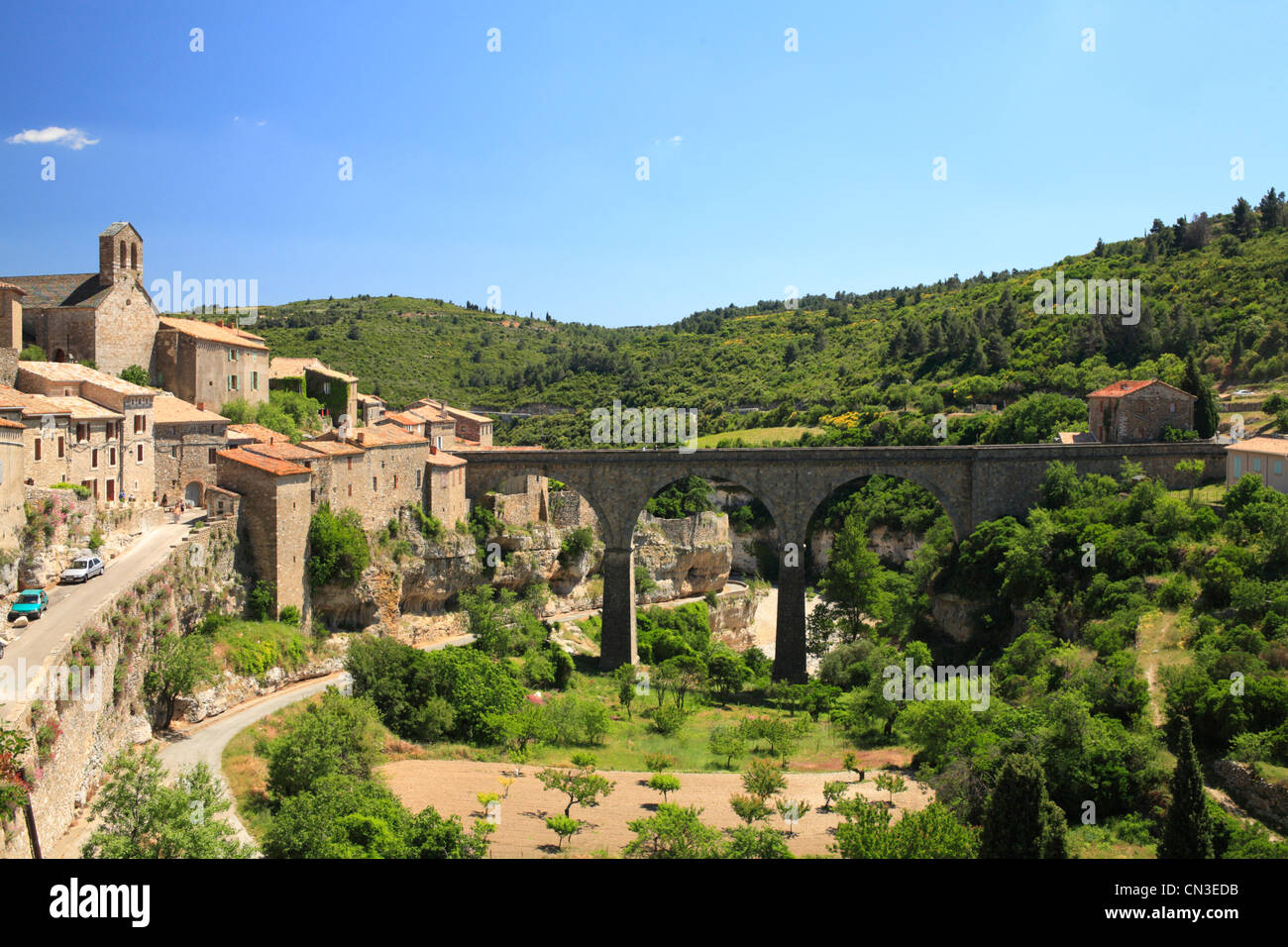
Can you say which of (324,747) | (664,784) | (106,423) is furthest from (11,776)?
(106,423)

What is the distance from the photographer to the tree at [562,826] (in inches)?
1018

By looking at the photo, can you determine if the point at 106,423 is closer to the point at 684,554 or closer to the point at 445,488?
the point at 445,488

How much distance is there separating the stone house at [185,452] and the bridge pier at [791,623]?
24573mm

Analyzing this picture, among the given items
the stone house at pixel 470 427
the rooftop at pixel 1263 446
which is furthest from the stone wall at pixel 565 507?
the rooftop at pixel 1263 446

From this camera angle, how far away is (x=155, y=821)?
20.3 metres

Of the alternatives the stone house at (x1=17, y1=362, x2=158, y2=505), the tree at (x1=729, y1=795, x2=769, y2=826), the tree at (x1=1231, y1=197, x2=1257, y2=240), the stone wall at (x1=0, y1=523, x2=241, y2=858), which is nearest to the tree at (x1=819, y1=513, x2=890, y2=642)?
the tree at (x1=729, y1=795, x2=769, y2=826)

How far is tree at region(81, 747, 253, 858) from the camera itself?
63.2 ft

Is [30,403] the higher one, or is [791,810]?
[30,403]

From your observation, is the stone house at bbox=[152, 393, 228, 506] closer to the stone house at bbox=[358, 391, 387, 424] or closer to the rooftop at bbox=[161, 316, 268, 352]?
the rooftop at bbox=[161, 316, 268, 352]

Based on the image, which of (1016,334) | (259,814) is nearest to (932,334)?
(1016,334)

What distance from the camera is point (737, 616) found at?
6172cm

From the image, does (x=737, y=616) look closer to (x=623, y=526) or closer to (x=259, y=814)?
(x=623, y=526)

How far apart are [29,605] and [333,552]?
15322 millimetres
